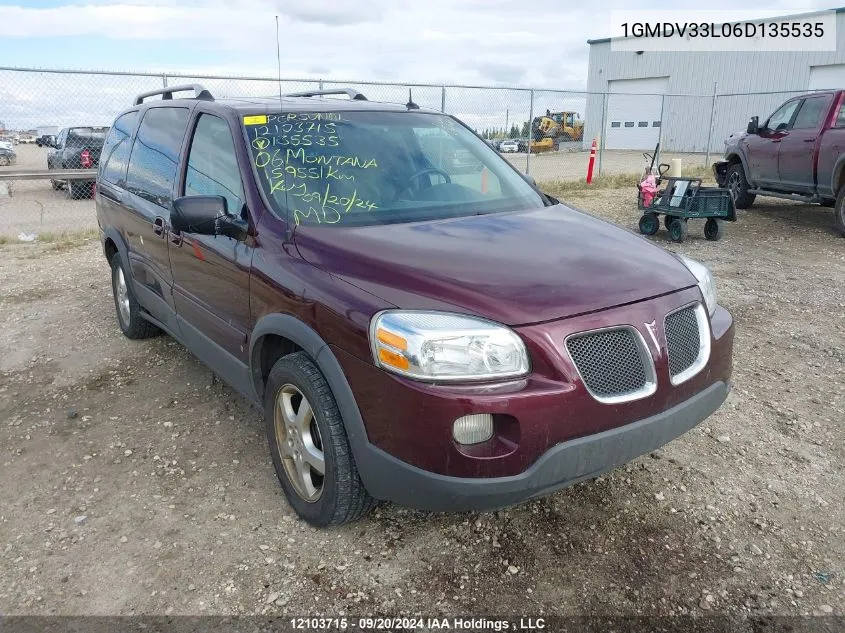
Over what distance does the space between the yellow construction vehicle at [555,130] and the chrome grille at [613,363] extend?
2028 centimetres

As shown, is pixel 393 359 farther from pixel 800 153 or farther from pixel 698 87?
pixel 698 87

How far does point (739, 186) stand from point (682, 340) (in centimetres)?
1018

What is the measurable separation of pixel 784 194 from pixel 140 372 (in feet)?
31.4

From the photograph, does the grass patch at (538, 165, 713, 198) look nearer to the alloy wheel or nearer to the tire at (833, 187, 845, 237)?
the tire at (833, 187, 845, 237)

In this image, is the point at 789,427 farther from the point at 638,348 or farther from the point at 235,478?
the point at 235,478

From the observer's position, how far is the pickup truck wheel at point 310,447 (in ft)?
8.14

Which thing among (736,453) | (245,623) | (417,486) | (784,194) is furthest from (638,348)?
(784,194)

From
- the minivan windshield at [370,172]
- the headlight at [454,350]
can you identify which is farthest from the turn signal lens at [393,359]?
the minivan windshield at [370,172]

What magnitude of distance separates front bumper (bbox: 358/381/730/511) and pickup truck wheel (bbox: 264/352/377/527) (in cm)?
14

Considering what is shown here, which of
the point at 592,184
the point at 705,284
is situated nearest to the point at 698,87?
the point at 592,184

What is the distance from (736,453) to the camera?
3.40 metres

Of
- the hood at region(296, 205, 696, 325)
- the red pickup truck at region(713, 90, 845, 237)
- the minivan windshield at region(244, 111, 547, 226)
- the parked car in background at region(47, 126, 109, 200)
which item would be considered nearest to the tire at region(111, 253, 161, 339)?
the minivan windshield at region(244, 111, 547, 226)

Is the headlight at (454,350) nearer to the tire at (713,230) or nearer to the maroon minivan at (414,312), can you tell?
the maroon minivan at (414,312)

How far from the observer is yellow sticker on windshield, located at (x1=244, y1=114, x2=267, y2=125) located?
10.7 feet
